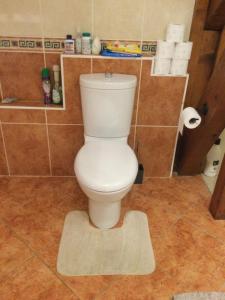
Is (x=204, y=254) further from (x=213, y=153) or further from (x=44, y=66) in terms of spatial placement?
(x=44, y=66)

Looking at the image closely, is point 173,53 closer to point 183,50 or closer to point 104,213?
point 183,50

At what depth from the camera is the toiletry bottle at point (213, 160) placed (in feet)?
6.36

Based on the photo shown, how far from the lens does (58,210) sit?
1607 mm

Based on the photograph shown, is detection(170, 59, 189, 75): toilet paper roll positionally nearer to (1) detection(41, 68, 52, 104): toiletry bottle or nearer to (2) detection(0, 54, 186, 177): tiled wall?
(2) detection(0, 54, 186, 177): tiled wall

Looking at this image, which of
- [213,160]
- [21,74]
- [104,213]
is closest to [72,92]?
[21,74]

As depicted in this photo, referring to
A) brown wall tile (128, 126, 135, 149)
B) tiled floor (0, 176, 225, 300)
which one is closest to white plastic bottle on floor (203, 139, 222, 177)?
tiled floor (0, 176, 225, 300)

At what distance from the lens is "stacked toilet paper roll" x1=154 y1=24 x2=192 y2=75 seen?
1.48 meters

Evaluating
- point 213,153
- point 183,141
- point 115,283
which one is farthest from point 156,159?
point 115,283

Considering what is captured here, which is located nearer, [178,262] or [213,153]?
[178,262]

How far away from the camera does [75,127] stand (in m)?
1.75

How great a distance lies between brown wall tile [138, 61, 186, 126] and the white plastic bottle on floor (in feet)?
1.44

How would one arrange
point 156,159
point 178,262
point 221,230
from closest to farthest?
point 178,262 → point 221,230 → point 156,159

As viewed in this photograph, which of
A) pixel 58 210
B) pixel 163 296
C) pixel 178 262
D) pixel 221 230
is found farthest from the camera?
pixel 58 210

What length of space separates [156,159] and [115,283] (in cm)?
98
